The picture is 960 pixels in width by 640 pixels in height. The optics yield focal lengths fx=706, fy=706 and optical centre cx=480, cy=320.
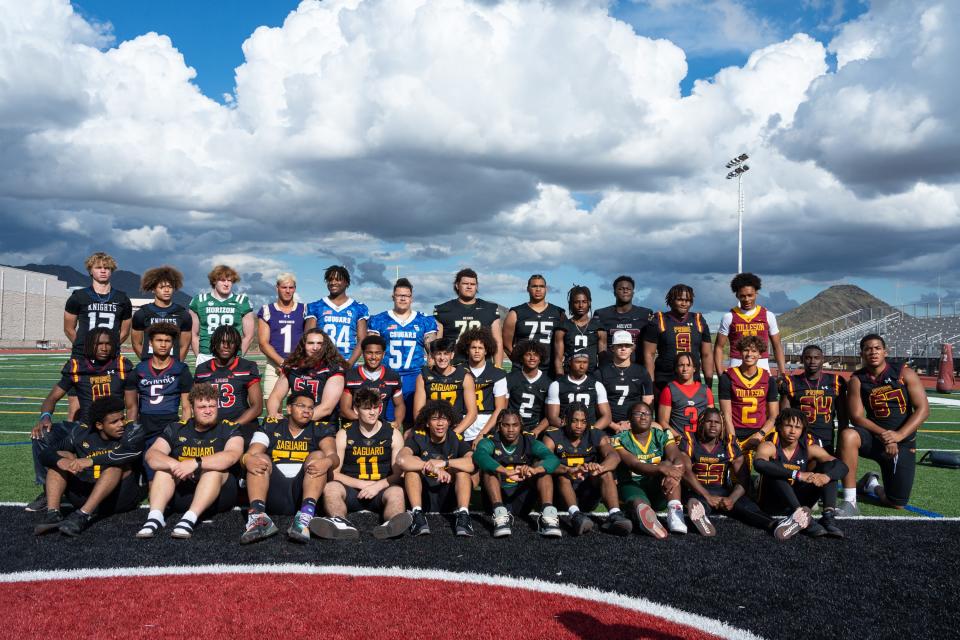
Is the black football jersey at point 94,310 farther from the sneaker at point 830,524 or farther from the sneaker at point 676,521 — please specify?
the sneaker at point 830,524

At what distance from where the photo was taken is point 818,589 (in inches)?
156

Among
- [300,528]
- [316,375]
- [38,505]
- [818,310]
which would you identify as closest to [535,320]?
[316,375]

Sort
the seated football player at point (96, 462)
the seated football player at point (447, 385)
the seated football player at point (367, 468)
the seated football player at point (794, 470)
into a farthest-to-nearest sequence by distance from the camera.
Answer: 1. the seated football player at point (447, 385)
2. the seated football player at point (794, 470)
3. the seated football player at point (367, 468)
4. the seated football player at point (96, 462)

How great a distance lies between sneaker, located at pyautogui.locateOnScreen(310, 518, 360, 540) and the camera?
480 centimetres

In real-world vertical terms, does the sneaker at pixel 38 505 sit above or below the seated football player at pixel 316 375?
below

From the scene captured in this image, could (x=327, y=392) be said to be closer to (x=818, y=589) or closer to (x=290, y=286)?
(x=290, y=286)

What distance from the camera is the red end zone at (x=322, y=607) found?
336 cm

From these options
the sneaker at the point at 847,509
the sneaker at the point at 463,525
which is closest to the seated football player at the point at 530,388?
the sneaker at the point at 463,525

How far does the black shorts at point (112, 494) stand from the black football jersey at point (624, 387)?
379cm

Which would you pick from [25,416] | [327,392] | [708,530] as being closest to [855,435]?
[708,530]

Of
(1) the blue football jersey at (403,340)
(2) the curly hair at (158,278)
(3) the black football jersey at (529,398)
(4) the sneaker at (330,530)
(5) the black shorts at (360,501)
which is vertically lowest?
(4) the sneaker at (330,530)

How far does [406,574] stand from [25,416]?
394 inches

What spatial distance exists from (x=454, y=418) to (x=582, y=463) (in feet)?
3.48

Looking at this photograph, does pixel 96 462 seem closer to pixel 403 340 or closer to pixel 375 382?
pixel 375 382
